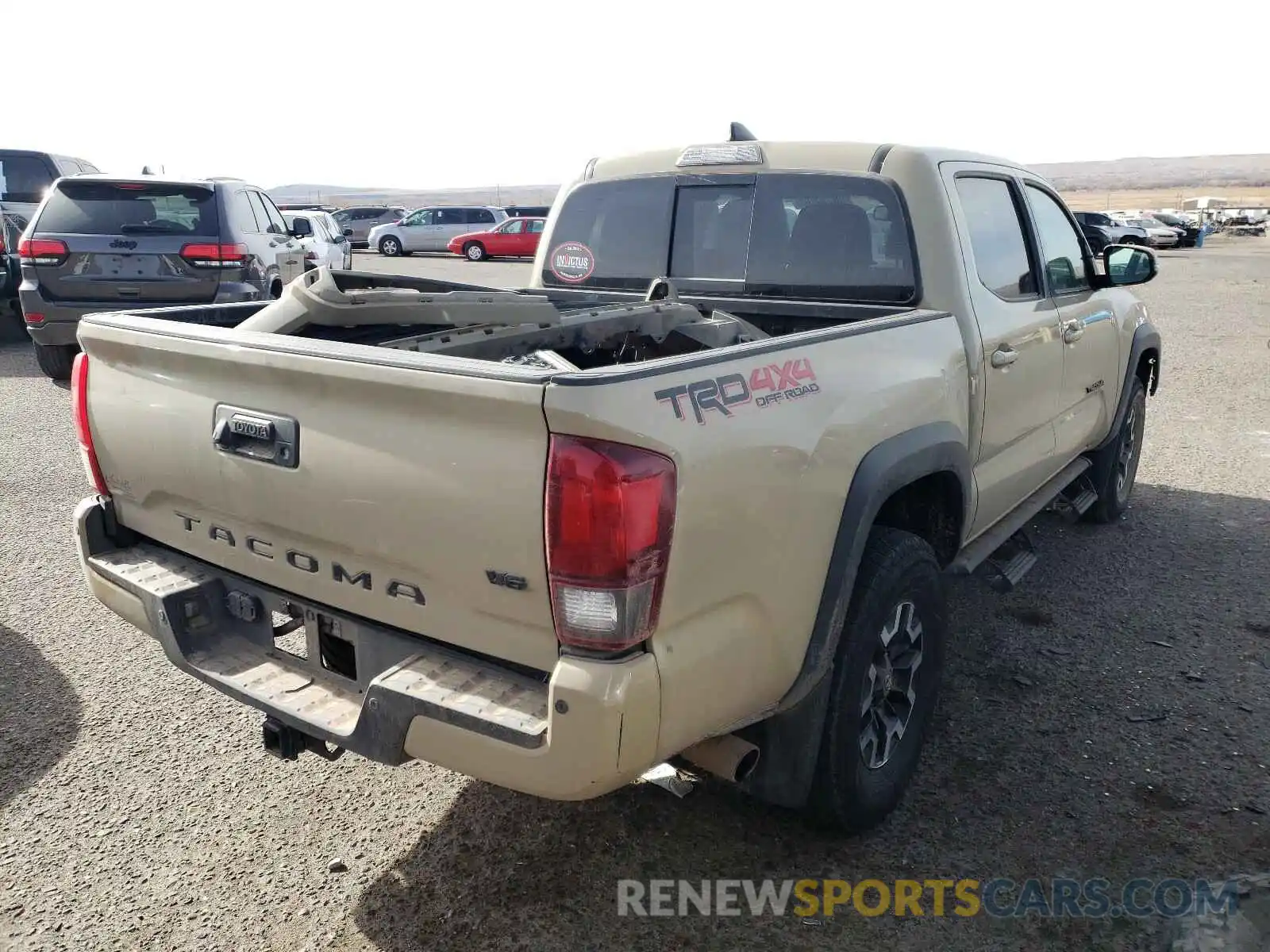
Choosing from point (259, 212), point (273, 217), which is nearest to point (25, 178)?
point (273, 217)

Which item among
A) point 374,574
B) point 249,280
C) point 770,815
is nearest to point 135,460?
point 374,574

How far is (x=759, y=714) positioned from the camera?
96.9 inches

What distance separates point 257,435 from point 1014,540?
336 cm

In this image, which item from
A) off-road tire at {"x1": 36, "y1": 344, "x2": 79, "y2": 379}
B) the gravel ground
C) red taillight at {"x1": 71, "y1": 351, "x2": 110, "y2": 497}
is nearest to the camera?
the gravel ground

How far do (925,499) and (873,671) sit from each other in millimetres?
688

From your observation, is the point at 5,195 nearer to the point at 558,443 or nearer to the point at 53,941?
the point at 53,941

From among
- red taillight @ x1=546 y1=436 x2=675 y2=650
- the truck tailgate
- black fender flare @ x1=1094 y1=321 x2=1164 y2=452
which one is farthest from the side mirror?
the truck tailgate

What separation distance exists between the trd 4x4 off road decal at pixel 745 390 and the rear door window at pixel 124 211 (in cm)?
757

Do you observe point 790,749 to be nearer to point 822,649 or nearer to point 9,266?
point 822,649

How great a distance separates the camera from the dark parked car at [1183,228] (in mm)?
37125

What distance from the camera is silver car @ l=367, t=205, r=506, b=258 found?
33.2 m

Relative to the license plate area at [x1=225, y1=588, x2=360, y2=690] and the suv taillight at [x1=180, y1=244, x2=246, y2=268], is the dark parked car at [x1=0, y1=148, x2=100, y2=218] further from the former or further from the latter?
the license plate area at [x1=225, y1=588, x2=360, y2=690]

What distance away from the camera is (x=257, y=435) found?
244 cm

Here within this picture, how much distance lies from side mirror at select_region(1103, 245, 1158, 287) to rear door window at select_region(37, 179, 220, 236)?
7.09 m
